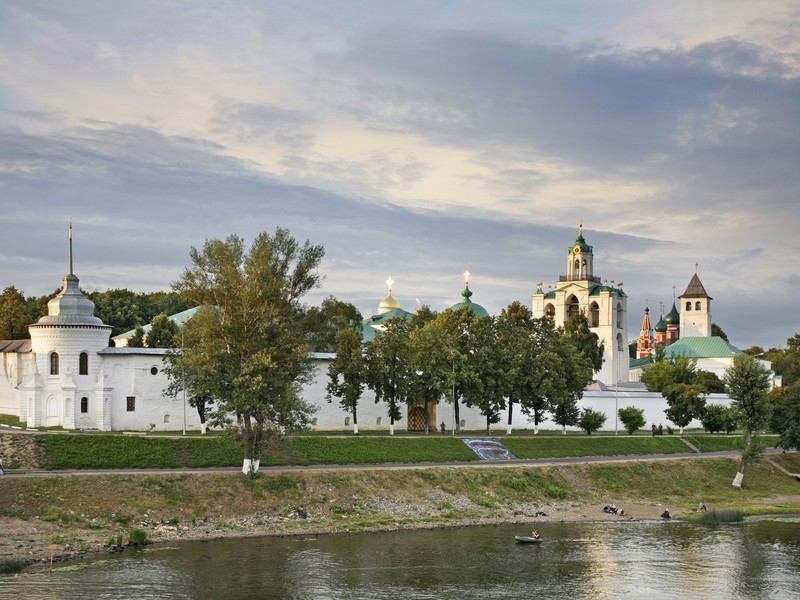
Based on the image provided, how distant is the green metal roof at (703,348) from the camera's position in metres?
156

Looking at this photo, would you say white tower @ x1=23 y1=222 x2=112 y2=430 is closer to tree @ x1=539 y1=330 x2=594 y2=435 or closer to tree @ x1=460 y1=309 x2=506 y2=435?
tree @ x1=460 y1=309 x2=506 y2=435

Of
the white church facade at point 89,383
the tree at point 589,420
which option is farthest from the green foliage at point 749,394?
the white church facade at point 89,383

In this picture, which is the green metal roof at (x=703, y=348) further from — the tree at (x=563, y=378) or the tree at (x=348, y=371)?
the tree at (x=348, y=371)

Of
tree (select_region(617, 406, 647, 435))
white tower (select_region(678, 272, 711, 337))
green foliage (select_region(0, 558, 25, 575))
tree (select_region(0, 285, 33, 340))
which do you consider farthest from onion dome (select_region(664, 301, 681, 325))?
green foliage (select_region(0, 558, 25, 575))

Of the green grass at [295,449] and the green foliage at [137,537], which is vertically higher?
the green grass at [295,449]

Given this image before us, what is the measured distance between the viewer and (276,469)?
5562 cm

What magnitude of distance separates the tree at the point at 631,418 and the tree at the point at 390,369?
23767mm

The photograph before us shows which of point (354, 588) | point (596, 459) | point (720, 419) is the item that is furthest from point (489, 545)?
point (720, 419)

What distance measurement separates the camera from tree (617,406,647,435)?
8544cm

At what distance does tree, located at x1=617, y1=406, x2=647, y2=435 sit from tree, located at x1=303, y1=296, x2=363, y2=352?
25.3 metres

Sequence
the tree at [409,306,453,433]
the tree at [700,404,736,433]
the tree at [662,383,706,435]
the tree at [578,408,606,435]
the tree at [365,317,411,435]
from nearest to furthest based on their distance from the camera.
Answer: the tree at [365,317,411,435] < the tree at [409,306,453,433] < the tree at [578,408,606,435] < the tree at [700,404,736,433] < the tree at [662,383,706,435]

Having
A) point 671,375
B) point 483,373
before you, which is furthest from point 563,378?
point 671,375

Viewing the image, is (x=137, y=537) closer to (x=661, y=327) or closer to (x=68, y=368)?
(x=68, y=368)

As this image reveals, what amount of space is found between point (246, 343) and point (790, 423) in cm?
4350
